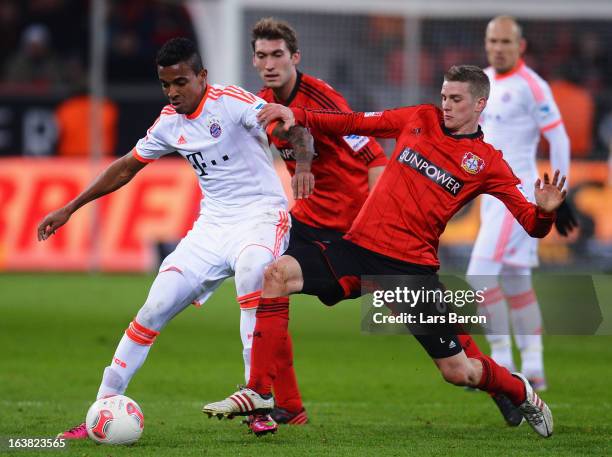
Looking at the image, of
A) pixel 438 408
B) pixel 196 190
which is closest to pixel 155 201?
pixel 196 190

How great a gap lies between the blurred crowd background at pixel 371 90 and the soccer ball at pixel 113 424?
11.3m

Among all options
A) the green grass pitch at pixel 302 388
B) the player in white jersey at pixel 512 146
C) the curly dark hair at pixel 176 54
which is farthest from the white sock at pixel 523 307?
the curly dark hair at pixel 176 54

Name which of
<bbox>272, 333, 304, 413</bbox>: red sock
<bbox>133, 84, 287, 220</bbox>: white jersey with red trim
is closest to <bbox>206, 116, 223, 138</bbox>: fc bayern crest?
<bbox>133, 84, 287, 220</bbox>: white jersey with red trim

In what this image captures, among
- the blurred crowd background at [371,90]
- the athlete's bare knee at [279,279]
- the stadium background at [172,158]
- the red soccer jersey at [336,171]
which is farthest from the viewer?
the blurred crowd background at [371,90]

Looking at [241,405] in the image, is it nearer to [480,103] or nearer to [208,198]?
[208,198]

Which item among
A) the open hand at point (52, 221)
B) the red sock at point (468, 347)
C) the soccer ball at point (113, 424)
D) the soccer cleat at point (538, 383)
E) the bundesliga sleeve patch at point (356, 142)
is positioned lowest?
the soccer cleat at point (538, 383)

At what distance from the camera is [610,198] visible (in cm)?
1797

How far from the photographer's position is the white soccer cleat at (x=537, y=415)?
7148mm

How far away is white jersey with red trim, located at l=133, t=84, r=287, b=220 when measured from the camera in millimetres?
7332

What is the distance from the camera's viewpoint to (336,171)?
8.15 meters

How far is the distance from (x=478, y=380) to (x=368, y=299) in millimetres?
757

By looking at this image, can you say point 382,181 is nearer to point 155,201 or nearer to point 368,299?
point 368,299

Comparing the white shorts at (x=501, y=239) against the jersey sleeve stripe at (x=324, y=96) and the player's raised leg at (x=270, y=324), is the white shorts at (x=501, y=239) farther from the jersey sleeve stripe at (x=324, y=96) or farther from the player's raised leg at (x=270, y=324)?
the player's raised leg at (x=270, y=324)

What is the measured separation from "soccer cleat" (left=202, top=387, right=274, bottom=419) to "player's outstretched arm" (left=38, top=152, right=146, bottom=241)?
61.0 inches
